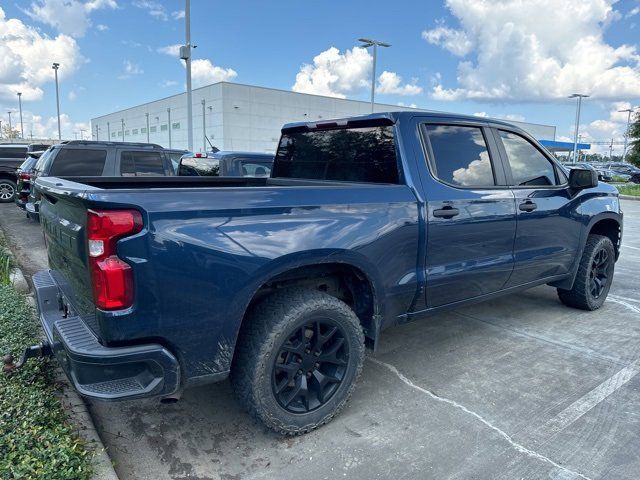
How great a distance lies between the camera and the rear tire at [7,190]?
49.2ft

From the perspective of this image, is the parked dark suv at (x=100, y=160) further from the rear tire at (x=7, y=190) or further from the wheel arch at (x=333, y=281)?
the rear tire at (x=7, y=190)

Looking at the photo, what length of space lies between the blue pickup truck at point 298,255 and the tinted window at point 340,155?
0.01 meters

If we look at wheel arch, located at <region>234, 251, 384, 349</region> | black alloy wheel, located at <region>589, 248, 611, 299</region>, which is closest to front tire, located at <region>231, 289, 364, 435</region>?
wheel arch, located at <region>234, 251, 384, 349</region>

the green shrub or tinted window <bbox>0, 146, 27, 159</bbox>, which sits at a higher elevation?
tinted window <bbox>0, 146, 27, 159</bbox>

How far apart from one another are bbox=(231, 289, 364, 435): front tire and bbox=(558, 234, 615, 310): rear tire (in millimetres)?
3142

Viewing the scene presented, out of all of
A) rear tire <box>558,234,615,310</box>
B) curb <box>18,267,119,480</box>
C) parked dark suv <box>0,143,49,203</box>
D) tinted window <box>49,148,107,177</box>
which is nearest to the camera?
curb <box>18,267,119,480</box>

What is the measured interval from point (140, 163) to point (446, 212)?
315 inches

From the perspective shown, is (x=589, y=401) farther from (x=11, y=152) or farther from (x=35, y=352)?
(x=11, y=152)

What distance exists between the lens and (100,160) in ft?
30.7

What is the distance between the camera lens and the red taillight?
215cm

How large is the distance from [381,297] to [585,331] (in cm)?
273

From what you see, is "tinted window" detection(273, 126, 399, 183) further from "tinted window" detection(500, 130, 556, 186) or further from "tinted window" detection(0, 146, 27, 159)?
"tinted window" detection(0, 146, 27, 159)

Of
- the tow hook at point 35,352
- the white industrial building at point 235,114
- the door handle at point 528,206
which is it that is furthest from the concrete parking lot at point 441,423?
the white industrial building at point 235,114

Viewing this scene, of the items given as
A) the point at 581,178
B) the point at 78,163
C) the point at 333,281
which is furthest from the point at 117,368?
the point at 78,163
